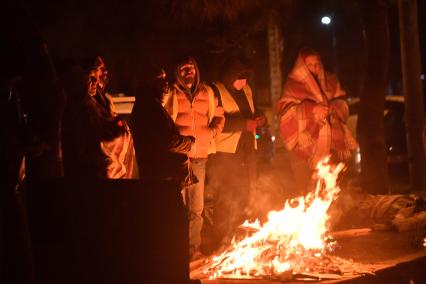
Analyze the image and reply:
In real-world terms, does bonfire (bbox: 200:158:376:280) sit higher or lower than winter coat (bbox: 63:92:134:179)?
lower

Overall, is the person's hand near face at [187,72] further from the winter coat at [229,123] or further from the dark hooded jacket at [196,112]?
the winter coat at [229,123]

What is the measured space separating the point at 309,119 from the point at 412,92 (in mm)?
3764

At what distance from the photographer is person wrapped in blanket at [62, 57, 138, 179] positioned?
6.32 m

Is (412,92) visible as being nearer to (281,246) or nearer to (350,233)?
(350,233)

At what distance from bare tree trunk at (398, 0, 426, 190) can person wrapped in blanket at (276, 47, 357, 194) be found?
3.14 m

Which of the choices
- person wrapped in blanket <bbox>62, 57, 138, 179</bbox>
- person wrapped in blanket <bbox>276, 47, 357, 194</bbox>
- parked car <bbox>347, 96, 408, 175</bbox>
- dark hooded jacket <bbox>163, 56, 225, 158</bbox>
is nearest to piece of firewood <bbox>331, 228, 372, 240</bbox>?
person wrapped in blanket <bbox>276, 47, 357, 194</bbox>

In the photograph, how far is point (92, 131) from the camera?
649cm

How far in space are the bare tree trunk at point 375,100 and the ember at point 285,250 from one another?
3.35 m

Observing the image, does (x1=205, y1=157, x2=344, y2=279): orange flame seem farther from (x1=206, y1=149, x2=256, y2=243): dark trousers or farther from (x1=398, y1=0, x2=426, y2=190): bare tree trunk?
(x1=398, y1=0, x2=426, y2=190): bare tree trunk

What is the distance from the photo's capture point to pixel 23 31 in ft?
14.4

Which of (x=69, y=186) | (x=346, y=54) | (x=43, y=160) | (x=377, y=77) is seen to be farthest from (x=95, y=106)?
(x=346, y=54)

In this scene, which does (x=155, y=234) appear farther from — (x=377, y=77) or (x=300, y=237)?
A: (x=377, y=77)

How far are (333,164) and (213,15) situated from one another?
4748mm

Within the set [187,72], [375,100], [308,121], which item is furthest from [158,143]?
[375,100]
